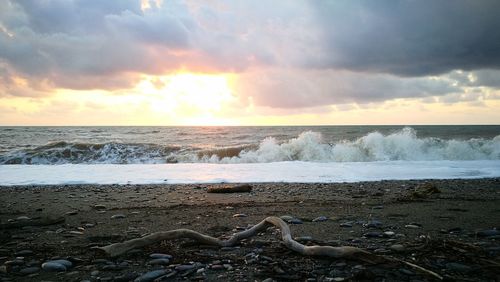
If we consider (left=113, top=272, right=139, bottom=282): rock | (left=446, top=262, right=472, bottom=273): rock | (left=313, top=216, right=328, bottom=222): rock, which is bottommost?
(left=313, top=216, right=328, bottom=222): rock

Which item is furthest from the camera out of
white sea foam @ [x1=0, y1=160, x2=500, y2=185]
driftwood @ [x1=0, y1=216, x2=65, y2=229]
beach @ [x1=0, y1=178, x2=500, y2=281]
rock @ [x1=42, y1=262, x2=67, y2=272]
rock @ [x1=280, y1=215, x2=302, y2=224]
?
white sea foam @ [x1=0, y1=160, x2=500, y2=185]

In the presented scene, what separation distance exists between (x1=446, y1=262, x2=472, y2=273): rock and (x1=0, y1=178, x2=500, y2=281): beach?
0.01 m

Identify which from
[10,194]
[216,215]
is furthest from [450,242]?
[10,194]

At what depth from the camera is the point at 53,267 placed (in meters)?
3.23

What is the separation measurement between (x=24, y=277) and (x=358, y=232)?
3.72 m

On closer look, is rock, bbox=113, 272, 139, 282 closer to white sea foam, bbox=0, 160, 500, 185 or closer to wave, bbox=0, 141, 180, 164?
white sea foam, bbox=0, 160, 500, 185

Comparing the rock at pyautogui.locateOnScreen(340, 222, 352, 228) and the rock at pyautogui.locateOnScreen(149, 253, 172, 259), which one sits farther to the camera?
the rock at pyautogui.locateOnScreen(340, 222, 352, 228)

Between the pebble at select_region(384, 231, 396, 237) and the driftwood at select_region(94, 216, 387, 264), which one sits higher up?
the driftwood at select_region(94, 216, 387, 264)

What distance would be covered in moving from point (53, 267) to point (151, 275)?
102cm

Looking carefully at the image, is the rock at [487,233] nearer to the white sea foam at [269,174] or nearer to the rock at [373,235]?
the rock at [373,235]

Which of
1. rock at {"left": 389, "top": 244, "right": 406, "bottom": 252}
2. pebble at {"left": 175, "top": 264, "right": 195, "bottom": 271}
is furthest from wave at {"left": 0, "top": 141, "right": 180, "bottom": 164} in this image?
rock at {"left": 389, "top": 244, "right": 406, "bottom": 252}

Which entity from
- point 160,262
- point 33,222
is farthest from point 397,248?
point 33,222

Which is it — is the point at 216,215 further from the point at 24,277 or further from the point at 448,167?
the point at 448,167

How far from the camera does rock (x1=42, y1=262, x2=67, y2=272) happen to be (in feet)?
10.6
